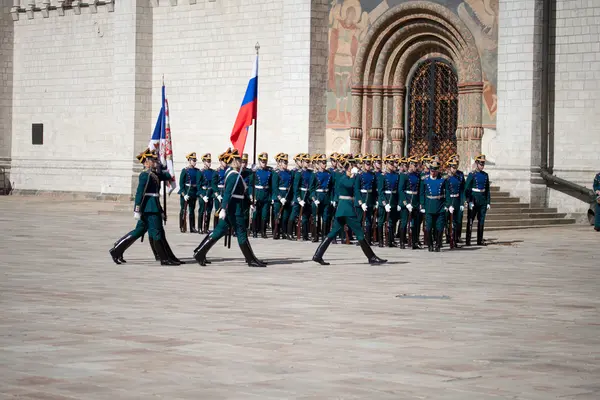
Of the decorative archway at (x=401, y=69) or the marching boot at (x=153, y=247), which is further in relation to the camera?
the decorative archway at (x=401, y=69)

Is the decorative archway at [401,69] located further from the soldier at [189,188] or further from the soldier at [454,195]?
the soldier at [189,188]

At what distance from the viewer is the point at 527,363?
8477mm

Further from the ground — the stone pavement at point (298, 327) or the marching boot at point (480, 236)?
the marching boot at point (480, 236)

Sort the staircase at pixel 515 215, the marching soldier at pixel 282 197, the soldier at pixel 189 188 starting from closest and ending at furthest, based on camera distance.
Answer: the marching soldier at pixel 282 197 < the soldier at pixel 189 188 < the staircase at pixel 515 215

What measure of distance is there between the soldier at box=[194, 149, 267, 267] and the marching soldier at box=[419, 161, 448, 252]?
14.3 ft

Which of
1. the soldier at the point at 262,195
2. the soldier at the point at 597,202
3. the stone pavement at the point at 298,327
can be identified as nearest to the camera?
the stone pavement at the point at 298,327

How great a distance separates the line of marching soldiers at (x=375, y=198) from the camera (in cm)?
1977

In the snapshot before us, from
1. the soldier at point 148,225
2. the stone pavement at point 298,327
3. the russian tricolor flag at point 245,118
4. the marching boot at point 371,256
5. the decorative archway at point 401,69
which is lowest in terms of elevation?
the stone pavement at point 298,327

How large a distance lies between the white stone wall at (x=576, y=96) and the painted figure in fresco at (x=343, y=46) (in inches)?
222

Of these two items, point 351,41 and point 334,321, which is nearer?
point 334,321

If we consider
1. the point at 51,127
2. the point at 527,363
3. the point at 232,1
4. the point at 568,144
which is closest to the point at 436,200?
the point at 568,144

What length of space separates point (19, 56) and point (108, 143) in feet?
20.2

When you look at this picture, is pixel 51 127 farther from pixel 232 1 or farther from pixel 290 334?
pixel 290 334

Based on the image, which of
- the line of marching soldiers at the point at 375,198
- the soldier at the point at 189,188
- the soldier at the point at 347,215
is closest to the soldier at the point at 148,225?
the soldier at the point at 347,215
